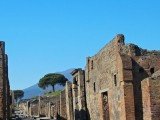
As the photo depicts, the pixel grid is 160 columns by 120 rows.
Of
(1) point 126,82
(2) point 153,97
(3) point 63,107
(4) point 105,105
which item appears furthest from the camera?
(3) point 63,107

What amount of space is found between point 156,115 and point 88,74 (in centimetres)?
1246

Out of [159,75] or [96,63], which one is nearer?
[159,75]

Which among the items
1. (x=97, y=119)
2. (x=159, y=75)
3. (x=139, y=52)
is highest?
(x=139, y=52)

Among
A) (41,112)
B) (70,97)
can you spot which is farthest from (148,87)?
(41,112)

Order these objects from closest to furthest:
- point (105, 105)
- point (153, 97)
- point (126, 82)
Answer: point (153, 97), point (126, 82), point (105, 105)

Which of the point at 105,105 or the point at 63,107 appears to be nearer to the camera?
the point at 105,105

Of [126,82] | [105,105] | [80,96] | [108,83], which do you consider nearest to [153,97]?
[126,82]

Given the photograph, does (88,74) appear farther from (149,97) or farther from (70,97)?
(149,97)

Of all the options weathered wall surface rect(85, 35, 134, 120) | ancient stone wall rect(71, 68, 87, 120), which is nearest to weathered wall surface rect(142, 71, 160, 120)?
weathered wall surface rect(85, 35, 134, 120)

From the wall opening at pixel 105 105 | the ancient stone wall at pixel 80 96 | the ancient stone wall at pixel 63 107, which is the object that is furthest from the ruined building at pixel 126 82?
the ancient stone wall at pixel 63 107

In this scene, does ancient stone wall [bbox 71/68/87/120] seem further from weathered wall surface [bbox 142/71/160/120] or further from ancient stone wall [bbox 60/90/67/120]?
weathered wall surface [bbox 142/71/160/120]

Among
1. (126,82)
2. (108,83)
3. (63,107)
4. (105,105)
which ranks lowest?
(105,105)

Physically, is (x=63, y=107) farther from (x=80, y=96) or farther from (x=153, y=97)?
(x=153, y=97)

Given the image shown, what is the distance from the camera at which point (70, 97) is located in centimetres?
3841
